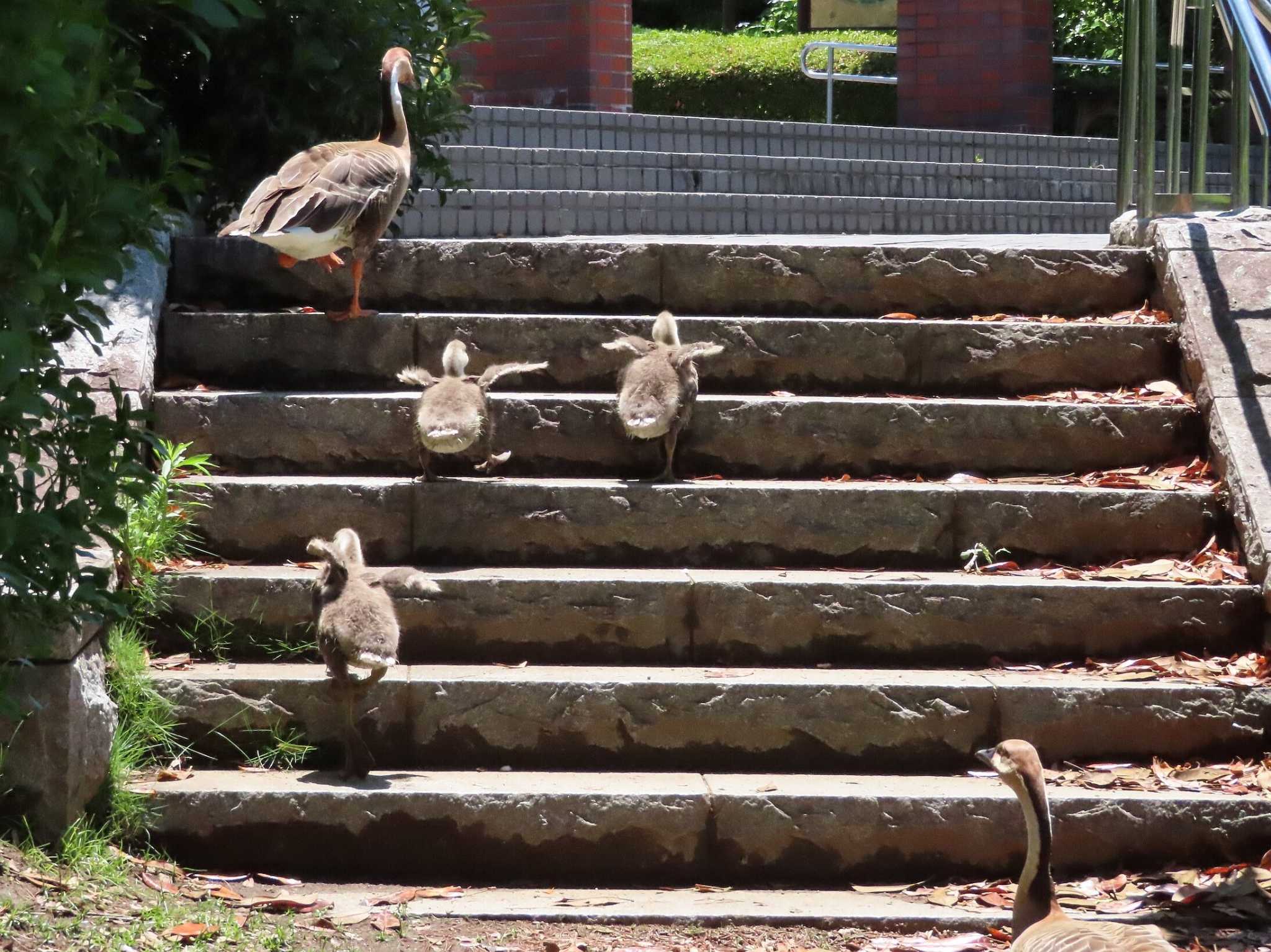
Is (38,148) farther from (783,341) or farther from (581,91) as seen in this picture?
(581,91)

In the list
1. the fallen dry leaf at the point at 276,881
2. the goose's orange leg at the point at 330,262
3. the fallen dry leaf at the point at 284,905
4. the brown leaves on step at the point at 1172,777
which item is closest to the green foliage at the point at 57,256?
the fallen dry leaf at the point at 284,905

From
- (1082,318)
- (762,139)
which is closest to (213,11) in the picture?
(1082,318)

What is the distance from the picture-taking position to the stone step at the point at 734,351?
6.43 metres

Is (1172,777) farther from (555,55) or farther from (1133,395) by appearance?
(555,55)

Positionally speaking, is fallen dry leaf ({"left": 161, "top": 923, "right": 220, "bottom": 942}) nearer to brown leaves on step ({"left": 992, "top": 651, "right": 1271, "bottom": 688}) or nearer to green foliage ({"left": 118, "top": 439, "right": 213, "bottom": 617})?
green foliage ({"left": 118, "top": 439, "right": 213, "bottom": 617})

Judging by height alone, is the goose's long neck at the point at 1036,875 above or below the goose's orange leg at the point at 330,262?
below

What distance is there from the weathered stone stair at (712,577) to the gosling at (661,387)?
0.25 m

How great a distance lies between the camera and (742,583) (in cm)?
544

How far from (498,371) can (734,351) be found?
121cm

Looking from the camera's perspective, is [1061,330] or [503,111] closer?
[1061,330]

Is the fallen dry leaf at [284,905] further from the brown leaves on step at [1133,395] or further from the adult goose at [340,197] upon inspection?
the brown leaves on step at [1133,395]

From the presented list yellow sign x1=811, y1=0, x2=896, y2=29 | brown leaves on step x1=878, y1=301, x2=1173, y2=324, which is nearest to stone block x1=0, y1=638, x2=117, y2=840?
brown leaves on step x1=878, y1=301, x2=1173, y2=324

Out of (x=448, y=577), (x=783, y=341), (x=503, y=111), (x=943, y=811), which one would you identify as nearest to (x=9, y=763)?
(x=448, y=577)

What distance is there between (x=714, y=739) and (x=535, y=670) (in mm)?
711
